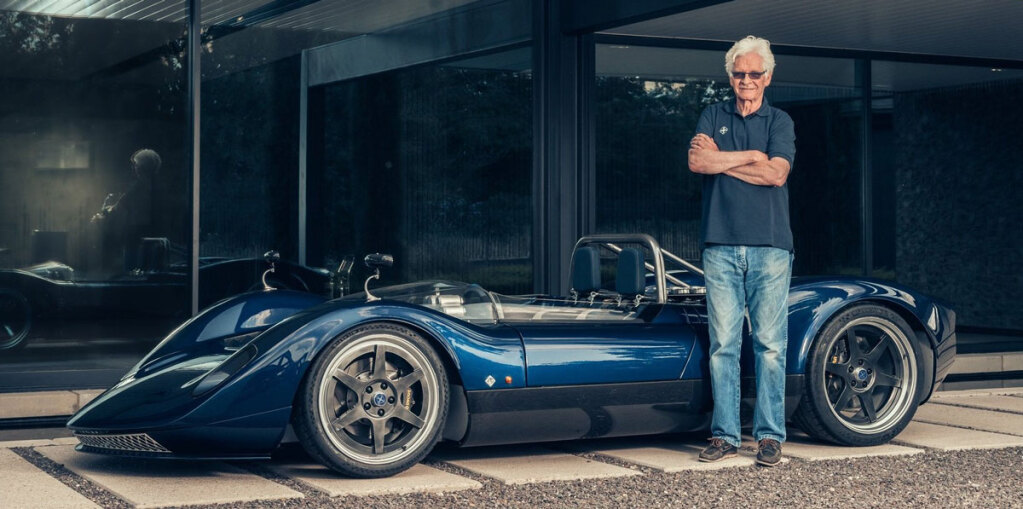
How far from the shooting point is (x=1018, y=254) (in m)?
11.1

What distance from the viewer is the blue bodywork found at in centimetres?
428

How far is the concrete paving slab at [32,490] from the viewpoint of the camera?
402 centimetres

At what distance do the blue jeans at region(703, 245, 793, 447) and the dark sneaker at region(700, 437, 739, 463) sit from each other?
1.0 inches

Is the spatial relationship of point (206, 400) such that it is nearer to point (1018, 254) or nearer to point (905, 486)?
point (905, 486)

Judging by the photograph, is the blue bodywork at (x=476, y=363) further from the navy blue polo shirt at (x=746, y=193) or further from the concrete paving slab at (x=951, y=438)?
the navy blue polo shirt at (x=746, y=193)

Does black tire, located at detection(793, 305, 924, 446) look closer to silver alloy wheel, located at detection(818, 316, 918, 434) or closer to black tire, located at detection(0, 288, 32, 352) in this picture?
silver alloy wheel, located at detection(818, 316, 918, 434)

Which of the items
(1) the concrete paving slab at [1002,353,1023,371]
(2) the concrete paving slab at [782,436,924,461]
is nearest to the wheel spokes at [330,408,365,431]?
(2) the concrete paving slab at [782,436,924,461]

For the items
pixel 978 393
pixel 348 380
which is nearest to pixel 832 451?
pixel 348 380

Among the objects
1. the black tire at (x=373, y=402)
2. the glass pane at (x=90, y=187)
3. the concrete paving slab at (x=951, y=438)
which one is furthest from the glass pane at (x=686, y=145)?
the black tire at (x=373, y=402)

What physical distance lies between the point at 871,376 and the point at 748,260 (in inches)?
36.7

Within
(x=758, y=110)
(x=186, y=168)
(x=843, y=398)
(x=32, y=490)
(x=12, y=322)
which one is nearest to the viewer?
(x=32, y=490)

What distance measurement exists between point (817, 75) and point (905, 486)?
5.47 meters

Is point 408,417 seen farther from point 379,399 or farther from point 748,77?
point 748,77

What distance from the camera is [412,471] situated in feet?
15.3
